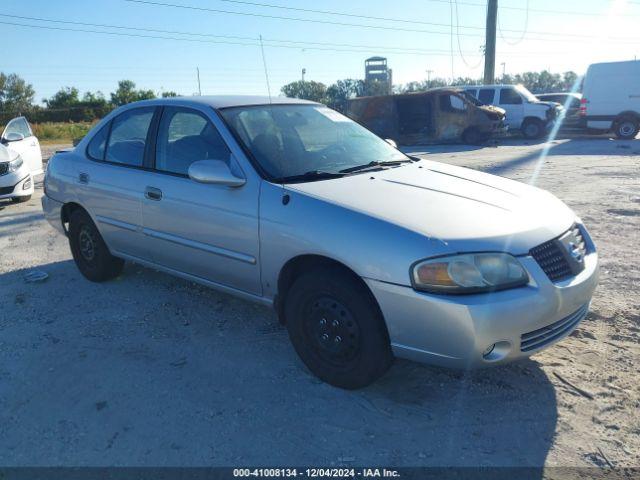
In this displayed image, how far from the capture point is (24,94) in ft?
159

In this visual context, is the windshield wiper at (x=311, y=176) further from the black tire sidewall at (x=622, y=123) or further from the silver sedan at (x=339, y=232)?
the black tire sidewall at (x=622, y=123)

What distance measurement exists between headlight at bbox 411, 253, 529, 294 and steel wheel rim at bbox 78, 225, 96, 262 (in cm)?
329

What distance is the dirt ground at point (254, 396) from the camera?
2.55 m

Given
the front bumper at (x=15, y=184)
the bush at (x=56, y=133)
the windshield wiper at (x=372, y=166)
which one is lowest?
the bush at (x=56, y=133)

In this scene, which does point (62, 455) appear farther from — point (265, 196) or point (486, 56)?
point (486, 56)

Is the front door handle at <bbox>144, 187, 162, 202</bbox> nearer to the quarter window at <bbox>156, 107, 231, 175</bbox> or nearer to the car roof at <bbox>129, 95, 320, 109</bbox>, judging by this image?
the quarter window at <bbox>156, 107, 231, 175</bbox>

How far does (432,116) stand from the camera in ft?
58.1

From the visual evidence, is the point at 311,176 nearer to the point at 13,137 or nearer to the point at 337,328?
the point at 337,328

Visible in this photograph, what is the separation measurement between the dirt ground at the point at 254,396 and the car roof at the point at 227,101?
1.58 meters

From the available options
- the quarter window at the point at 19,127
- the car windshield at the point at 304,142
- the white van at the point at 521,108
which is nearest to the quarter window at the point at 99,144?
the car windshield at the point at 304,142

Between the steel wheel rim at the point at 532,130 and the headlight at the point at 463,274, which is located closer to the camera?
the headlight at the point at 463,274

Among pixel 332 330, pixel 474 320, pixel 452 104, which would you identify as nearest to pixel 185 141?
pixel 332 330

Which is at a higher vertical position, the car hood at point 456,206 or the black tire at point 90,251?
the car hood at point 456,206

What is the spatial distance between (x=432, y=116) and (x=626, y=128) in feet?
21.1
